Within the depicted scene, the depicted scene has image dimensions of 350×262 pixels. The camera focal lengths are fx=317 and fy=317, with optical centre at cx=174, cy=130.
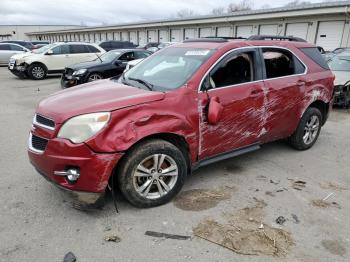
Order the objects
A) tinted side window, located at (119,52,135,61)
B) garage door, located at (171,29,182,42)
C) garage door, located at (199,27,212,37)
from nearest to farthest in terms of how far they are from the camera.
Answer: tinted side window, located at (119,52,135,61) < garage door, located at (199,27,212,37) < garage door, located at (171,29,182,42)

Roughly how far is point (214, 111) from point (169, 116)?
58cm

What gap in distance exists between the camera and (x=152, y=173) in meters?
3.45

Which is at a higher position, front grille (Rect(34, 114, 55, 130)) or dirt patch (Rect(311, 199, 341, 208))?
front grille (Rect(34, 114, 55, 130))

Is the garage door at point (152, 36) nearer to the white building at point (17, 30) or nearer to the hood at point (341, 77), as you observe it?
the hood at point (341, 77)

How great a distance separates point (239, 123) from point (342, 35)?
19.4m

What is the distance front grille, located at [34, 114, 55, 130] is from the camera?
3186 millimetres

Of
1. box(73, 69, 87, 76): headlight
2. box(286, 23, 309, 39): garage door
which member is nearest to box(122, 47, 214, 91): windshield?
box(73, 69, 87, 76): headlight

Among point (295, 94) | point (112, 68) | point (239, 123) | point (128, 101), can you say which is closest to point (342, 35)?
point (112, 68)

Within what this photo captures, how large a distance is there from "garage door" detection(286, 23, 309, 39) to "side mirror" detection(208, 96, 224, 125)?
21.0 meters

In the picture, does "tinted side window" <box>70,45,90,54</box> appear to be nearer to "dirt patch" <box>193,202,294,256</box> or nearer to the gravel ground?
the gravel ground

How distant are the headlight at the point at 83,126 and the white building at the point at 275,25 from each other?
19.9 metres

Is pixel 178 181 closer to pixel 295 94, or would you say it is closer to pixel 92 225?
pixel 92 225

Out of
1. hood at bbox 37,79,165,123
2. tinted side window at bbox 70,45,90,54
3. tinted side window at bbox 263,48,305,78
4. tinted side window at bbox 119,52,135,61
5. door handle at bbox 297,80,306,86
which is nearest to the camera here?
hood at bbox 37,79,165,123

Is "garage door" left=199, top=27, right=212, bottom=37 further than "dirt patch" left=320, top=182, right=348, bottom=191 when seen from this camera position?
Yes
